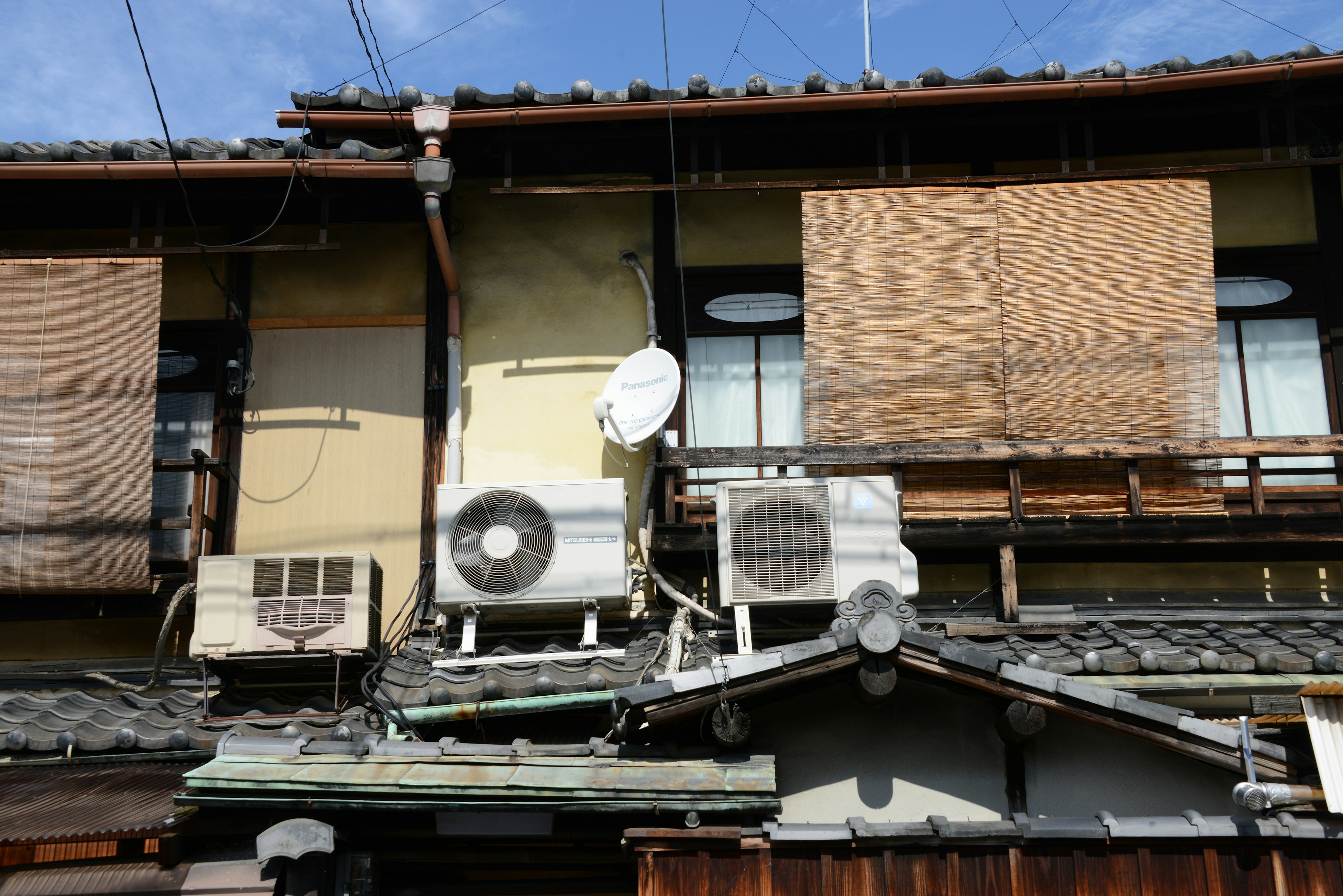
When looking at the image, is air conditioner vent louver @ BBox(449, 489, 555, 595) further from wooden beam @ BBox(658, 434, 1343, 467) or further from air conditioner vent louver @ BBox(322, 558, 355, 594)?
wooden beam @ BBox(658, 434, 1343, 467)

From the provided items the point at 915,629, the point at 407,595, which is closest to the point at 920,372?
the point at 915,629

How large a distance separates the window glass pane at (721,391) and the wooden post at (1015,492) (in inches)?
94.8

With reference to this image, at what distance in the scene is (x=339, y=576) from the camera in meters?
10.0

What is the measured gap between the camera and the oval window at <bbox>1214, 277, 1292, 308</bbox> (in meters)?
11.4

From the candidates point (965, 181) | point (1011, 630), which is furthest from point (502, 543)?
point (965, 181)

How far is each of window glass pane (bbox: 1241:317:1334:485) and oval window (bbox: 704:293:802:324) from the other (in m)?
4.29

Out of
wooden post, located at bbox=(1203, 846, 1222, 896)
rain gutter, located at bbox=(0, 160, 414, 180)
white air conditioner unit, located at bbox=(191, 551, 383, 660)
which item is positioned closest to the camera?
wooden post, located at bbox=(1203, 846, 1222, 896)

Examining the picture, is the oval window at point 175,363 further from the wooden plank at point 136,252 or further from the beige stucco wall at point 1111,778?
the beige stucco wall at point 1111,778

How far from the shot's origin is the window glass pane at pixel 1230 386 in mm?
11117

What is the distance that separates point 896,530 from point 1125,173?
13.3ft

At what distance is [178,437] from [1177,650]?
9295 millimetres

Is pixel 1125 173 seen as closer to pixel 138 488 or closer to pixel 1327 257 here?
pixel 1327 257

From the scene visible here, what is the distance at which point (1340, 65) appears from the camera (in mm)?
10578

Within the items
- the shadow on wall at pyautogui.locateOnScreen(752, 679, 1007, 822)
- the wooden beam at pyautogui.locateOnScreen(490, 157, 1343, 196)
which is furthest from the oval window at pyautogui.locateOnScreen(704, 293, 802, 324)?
the shadow on wall at pyautogui.locateOnScreen(752, 679, 1007, 822)
